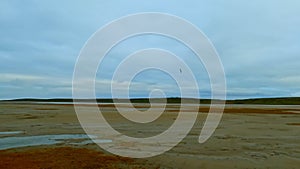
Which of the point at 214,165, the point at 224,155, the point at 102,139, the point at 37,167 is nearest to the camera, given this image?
the point at 37,167

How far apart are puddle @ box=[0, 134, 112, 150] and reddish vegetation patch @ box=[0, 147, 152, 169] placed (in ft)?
6.72

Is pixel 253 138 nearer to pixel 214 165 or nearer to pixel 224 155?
pixel 224 155

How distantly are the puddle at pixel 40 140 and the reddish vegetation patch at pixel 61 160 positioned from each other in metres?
2.05

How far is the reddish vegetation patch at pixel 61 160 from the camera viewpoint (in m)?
10.1

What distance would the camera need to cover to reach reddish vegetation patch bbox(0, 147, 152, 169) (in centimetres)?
1015

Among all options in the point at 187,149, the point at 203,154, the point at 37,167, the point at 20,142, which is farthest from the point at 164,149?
the point at 20,142

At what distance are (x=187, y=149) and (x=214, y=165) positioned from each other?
3062 mm

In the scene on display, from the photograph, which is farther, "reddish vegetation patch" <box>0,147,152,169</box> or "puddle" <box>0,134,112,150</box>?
"puddle" <box>0,134,112,150</box>

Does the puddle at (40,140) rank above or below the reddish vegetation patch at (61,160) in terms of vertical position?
above

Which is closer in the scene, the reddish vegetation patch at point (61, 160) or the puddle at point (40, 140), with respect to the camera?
the reddish vegetation patch at point (61, 160)

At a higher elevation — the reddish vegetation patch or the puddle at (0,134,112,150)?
the puddle at (0,134,112,150)

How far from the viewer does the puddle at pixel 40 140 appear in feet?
48.1

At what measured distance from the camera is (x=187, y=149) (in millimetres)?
13750

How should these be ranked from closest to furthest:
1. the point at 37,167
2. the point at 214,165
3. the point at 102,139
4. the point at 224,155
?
the point at 37,167 → the point at 214,165 → the point at 224,155 → the point at 102,139
